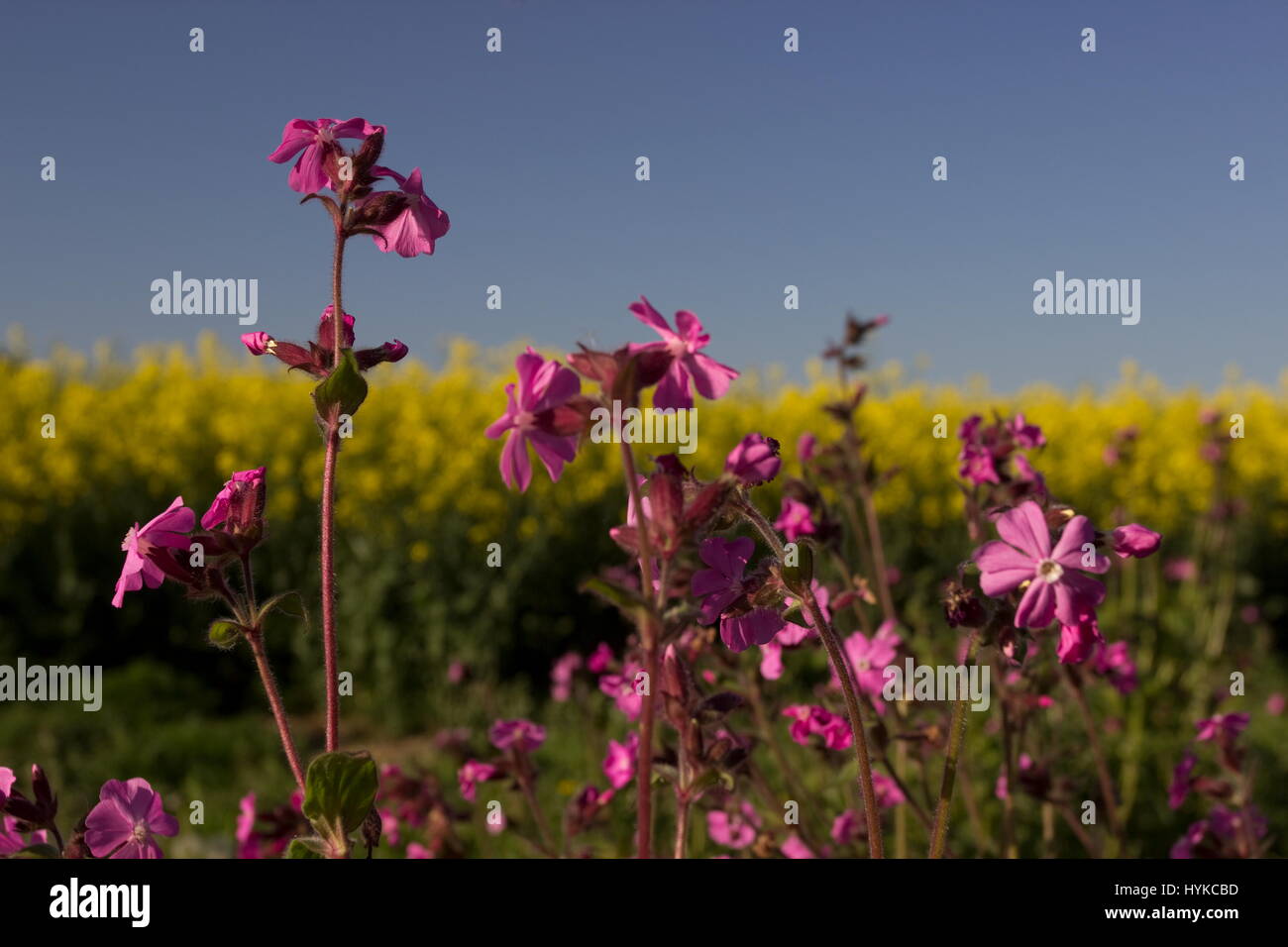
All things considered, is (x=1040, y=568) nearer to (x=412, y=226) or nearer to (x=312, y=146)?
(x=412, y=226)

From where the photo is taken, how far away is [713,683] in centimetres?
244

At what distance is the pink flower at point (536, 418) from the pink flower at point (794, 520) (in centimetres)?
108

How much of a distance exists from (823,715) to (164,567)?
40.3 inches

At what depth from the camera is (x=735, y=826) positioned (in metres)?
2.29

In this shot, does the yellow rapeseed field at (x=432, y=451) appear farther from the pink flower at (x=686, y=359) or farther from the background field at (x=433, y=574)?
the pink flower at (x=686, y=359)

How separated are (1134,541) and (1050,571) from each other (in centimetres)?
16

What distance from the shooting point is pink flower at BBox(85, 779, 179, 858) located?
1.24 m

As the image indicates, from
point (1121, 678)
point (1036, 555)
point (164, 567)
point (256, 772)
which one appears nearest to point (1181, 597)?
point (1121, 678)

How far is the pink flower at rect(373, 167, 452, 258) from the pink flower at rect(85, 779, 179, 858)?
641 mm

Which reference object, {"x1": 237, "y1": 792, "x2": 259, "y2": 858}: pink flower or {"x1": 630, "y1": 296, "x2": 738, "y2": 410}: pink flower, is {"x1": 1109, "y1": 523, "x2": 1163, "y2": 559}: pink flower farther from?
{"x1": 237, "y1": 792, "x2": 259, "y2": 858}: pink flower

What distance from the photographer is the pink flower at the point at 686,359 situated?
1062mm

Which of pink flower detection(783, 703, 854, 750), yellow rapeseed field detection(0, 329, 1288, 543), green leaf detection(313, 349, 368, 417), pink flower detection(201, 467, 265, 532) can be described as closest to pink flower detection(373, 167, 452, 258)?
green leaf detection(313, 349, 368, 417)

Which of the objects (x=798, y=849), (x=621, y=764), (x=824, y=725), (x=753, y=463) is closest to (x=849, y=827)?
(x=798, y=849)
